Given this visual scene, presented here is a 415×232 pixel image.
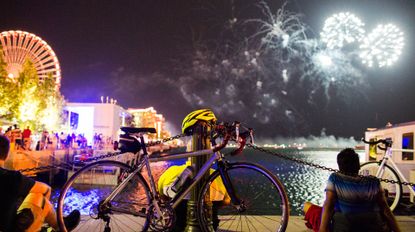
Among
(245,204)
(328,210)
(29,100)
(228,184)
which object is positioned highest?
(29,100)

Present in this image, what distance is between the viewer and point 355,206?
3.53 m

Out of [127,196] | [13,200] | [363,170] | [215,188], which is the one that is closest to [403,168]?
[363,170]

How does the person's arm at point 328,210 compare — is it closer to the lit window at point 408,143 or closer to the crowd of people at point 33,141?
the lit window at point 408,143

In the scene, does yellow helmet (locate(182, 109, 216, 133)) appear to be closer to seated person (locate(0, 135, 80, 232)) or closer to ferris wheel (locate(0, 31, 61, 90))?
seated person (locate(0, 135, 80, 232))

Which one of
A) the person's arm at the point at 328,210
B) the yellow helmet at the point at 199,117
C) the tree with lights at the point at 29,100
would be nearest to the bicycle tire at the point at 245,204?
the person's arm at the point at 328,210

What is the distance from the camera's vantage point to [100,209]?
189 inches

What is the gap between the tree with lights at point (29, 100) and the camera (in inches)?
1587

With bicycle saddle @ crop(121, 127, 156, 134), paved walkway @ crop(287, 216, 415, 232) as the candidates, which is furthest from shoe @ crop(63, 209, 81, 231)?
paved walkway @ crop(287, 216, 415, 232)

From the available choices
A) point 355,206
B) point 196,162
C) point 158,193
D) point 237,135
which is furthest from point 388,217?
point 158,193

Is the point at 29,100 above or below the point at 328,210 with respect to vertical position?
above

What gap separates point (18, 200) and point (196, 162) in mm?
2244

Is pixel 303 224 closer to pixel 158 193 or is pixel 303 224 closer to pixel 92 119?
pixel 158 193

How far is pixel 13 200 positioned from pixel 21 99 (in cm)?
4384

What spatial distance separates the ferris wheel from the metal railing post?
49018 mm
